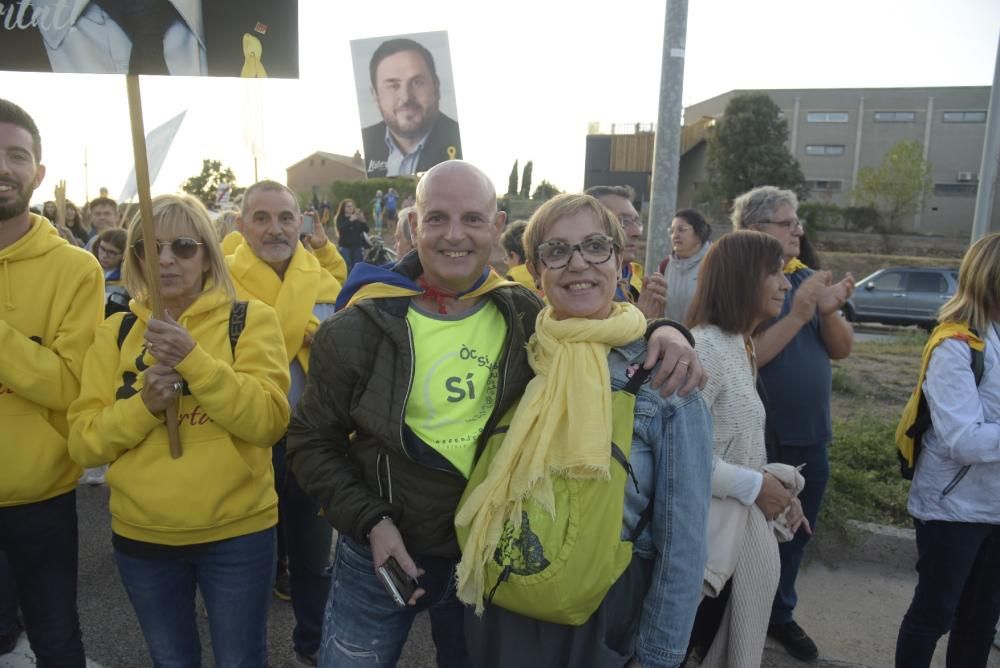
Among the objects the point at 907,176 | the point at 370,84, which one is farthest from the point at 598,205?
the point at 907,176

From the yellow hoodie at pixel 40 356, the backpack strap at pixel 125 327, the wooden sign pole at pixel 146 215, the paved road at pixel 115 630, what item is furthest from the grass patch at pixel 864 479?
the yellow hoodie at pixel 40 356

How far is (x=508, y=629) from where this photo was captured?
185 centimetres

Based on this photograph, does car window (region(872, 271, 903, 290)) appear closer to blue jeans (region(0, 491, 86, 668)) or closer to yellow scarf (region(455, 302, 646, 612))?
yellow scarf (region(455, 302, 646, 612))

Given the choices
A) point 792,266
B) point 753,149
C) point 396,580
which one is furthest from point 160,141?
point 753,149

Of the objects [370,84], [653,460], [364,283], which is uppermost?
[370,84]

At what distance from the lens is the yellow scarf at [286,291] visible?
10.6ft

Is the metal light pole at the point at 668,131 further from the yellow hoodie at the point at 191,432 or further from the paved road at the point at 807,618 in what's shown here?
the yellow hoodie at the point at 191,432

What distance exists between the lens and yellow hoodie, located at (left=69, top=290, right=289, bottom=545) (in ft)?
6.97

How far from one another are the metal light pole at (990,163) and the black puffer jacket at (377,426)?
15.8 ft

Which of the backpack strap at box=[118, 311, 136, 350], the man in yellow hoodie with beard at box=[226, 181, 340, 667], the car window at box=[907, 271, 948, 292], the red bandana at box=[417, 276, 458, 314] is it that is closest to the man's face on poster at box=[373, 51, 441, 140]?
the man in yellow hoodie with beard at box=[226, 181, 340, 667]

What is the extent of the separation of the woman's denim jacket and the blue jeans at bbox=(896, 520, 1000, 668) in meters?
1.48

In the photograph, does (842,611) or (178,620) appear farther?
(842,611)

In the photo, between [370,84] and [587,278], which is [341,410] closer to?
[587,278]

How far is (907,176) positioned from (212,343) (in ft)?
158
